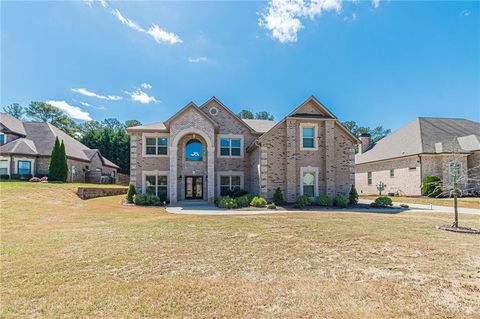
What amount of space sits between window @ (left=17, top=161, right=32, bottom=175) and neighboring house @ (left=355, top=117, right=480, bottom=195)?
38.9 meters

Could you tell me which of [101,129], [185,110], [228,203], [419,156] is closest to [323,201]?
[228,203]

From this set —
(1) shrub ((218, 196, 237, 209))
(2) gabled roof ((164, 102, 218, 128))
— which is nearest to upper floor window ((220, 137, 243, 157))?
(2) gabled roof ((164, 102, 218, 128))

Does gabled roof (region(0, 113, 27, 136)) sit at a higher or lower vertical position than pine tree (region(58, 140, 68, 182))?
higher

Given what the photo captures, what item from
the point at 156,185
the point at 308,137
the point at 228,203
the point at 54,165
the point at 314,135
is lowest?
the point at 228,203

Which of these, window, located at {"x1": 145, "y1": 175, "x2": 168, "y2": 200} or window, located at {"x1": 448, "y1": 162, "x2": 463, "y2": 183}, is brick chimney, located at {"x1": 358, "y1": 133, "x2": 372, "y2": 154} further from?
window, located at {"x1": 145, "y1": 175, "x2": 168, "y2": 200}

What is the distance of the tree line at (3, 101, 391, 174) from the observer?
45.9 m

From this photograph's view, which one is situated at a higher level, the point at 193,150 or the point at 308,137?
the point at 308,137

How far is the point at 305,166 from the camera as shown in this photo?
57.1 ft

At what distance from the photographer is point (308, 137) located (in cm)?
1766

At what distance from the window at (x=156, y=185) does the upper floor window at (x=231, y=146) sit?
211 inches

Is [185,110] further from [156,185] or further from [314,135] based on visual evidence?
[314,135]

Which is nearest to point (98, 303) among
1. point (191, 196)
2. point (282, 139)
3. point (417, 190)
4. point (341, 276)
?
point (341, 276)

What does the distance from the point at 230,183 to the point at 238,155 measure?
248 cm

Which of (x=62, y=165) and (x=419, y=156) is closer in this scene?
(x=419, y=156)
